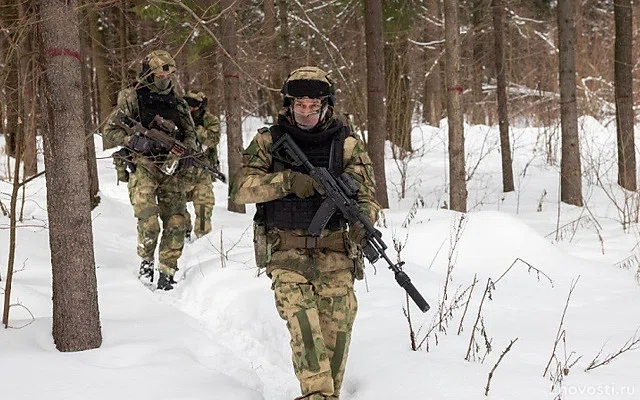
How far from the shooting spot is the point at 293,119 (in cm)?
333

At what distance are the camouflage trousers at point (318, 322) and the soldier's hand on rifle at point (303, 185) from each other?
1.47 ft

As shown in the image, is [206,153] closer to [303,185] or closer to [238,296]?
[238,296]

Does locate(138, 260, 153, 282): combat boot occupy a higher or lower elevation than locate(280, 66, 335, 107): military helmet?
lower

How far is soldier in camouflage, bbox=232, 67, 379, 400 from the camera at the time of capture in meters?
3.13

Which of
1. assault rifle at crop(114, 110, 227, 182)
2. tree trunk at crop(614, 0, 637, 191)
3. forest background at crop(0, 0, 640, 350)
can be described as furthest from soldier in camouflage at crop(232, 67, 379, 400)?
tree trunk at crop(614, 0, 637, 191)

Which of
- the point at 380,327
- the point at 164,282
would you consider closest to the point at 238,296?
the point at 164,282

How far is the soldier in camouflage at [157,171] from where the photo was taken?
5.45 meters

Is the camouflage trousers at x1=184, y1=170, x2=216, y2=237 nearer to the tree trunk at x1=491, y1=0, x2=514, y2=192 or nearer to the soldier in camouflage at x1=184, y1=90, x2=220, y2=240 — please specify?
the soldier in camouflage at x1=184, y1=90, x2=220, y2=240

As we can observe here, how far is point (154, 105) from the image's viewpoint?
564cm

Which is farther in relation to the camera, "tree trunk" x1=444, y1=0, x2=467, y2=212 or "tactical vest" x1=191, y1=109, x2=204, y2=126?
"tactical vest" x1=191, y1=109, x2=204, y2=126

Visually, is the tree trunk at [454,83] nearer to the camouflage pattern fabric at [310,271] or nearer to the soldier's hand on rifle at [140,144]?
the soldier's hand on rifle at [140,144]

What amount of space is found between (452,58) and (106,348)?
529cm

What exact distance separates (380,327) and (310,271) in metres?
1.13

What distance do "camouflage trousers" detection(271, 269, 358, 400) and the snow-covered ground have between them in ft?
0.90
